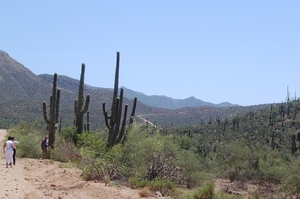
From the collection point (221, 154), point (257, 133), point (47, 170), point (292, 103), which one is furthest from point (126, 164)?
point (292, 103)

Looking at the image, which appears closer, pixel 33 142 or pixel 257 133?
pixel 33 142

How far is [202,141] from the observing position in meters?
52.2

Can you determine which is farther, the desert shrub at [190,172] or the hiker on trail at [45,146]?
the hiker on trail at [45,146]

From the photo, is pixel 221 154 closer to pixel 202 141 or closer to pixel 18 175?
pixel 202 141

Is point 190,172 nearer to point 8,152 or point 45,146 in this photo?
point 8,152

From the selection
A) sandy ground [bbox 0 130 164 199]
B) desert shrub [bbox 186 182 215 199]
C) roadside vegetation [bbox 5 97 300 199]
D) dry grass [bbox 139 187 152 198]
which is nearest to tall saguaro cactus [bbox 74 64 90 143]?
roadside vegetation [bbox 5 97 300 199]

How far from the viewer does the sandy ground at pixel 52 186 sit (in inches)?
540

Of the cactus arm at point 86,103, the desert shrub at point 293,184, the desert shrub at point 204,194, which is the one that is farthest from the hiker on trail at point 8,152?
the desert shrub at point 293,184

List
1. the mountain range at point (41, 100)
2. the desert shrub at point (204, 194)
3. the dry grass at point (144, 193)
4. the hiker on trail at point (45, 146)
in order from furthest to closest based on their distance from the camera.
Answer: the mountain range at point (41, 100), the hiker on trail at point (45, 146), the dry grass at point (144, 193), the desert shrub at point (204, 194)

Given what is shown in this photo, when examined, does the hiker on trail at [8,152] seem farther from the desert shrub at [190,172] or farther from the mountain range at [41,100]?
the mountain range at [41,100]

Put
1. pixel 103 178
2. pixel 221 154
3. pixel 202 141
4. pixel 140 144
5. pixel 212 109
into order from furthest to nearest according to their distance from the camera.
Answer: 1. pixel 212 109
2. pixel 202 141
3. pixel 221 154
4. pixel 140 144
5. pixel 103 178

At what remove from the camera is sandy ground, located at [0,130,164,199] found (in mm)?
13727

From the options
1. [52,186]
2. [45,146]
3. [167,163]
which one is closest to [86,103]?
[45,146]

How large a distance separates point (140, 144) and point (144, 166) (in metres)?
1.02
